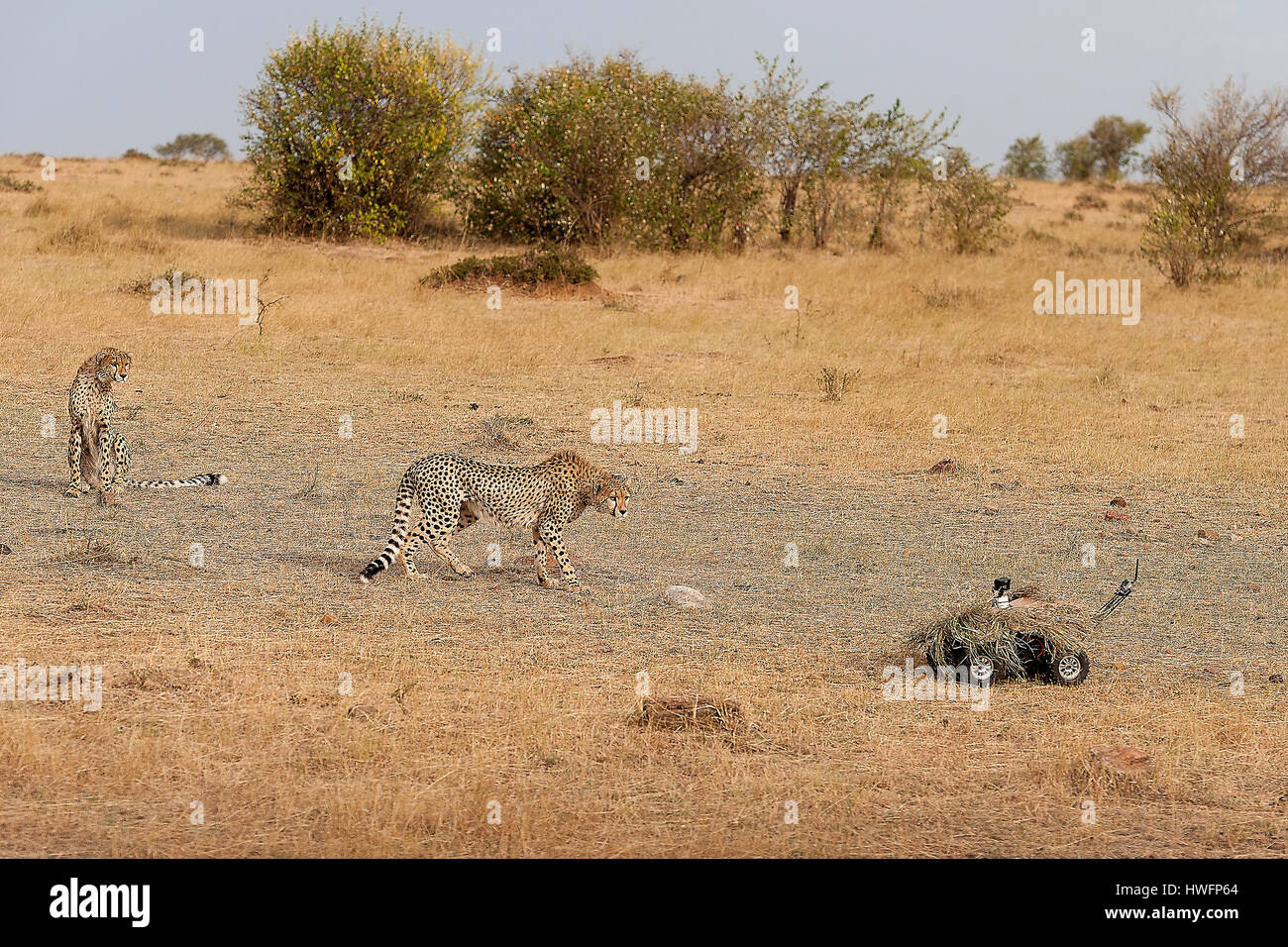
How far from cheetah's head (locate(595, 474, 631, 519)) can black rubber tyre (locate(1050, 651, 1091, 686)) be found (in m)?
3.01

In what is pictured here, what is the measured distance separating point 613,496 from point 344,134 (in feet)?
67.0

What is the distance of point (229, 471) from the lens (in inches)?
473

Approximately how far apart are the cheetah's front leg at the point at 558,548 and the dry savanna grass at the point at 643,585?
24cm

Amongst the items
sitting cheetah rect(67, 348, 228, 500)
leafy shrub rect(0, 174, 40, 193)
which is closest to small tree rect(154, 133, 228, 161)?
leafy shrub rect(0, 174, 40, 193)

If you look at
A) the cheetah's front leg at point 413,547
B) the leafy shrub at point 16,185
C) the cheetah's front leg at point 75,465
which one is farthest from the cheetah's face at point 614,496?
the leafy shrub at point 16,185

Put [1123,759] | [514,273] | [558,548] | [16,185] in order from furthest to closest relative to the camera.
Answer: [16,185]
[514,273]
[558,548]
[1123,759]

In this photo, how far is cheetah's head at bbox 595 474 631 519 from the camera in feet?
30.3

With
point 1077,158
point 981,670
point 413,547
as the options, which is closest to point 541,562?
point 413,547

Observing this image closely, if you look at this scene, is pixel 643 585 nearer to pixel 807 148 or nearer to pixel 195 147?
pixel 807 148

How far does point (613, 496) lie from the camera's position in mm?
9242

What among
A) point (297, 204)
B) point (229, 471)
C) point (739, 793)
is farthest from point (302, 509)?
point (297, 204)

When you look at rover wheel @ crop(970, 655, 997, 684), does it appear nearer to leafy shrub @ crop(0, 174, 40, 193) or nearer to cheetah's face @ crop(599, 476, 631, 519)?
cheetah's face @ crop(599, 476, 631, 519)

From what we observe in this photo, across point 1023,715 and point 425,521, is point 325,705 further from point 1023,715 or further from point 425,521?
point 1023,715

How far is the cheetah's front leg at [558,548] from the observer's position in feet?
29.4
